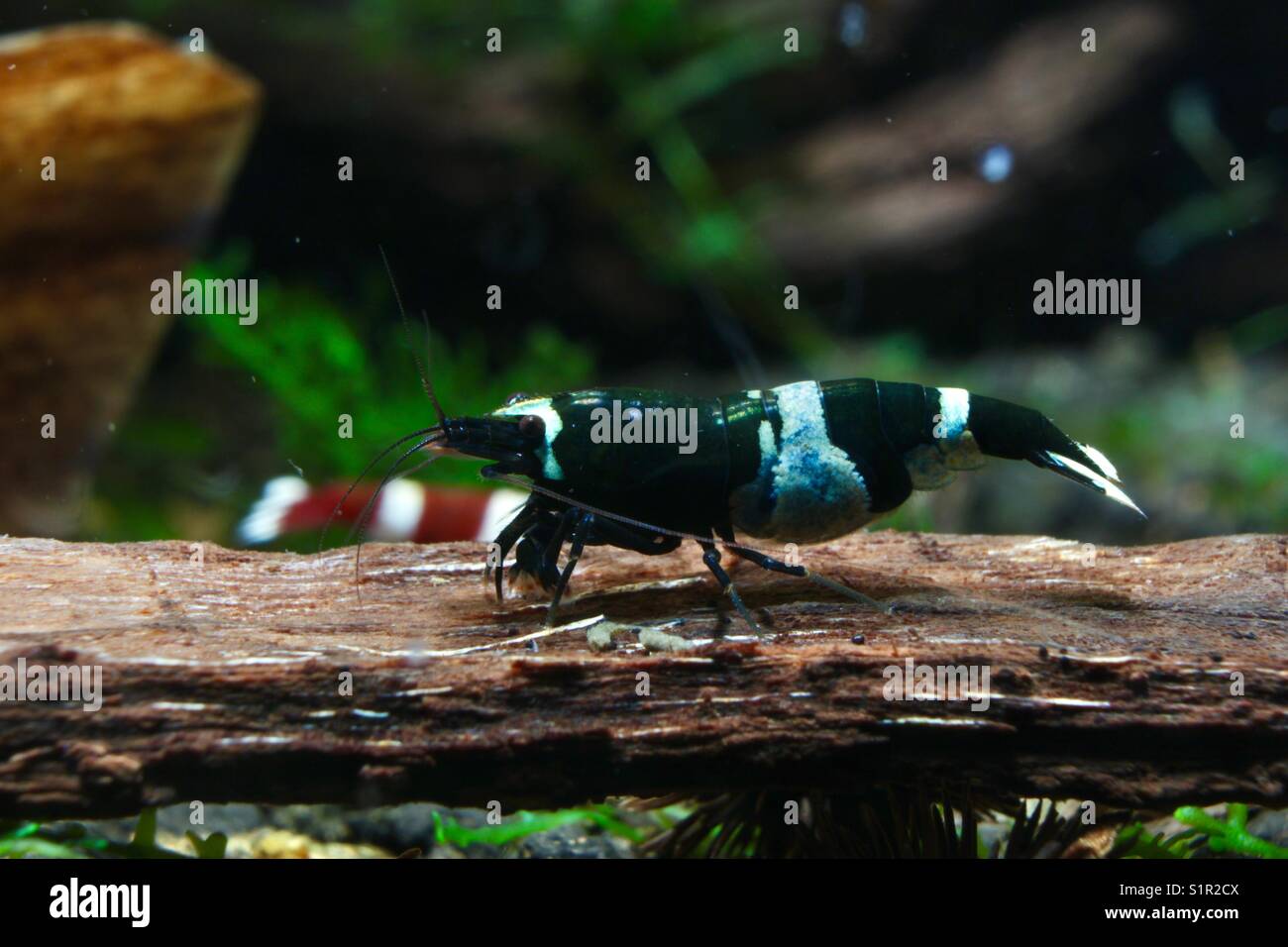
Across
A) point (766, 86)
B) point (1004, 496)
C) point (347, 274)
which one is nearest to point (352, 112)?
point (347, 274)

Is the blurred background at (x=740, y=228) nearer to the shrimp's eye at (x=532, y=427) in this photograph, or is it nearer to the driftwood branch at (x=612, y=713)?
the shrimp's eye at (x=532, y=427)

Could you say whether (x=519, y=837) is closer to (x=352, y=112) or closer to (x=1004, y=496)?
(x=1004, y=496)

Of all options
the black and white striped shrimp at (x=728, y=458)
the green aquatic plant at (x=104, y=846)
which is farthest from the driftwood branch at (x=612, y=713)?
the green aquatic plant at (x=104, y=846)

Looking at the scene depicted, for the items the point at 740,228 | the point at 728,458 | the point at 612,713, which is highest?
the point at 740,228

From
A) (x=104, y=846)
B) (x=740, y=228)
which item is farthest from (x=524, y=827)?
(x=740, y=228)

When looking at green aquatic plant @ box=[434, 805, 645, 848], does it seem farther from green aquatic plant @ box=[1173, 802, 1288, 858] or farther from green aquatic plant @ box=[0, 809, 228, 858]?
green aquatic plant @ box=[1173, 802, 1288, 858]

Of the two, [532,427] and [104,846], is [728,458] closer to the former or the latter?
[532,427]
